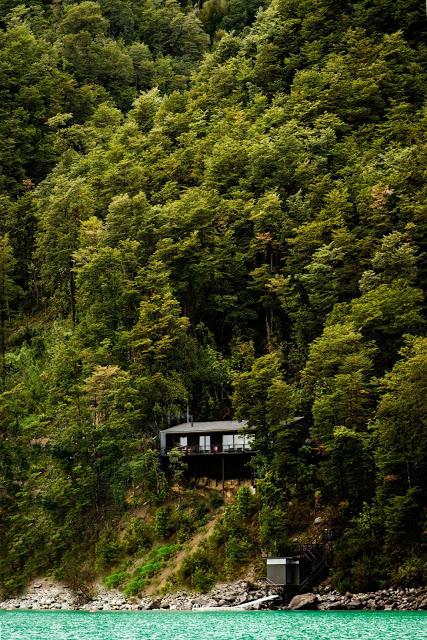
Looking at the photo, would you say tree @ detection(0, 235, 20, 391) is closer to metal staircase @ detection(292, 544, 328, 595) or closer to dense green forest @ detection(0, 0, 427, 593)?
dense green forest @ detection(0, 0, 427, 593)

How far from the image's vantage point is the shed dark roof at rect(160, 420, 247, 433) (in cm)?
6731

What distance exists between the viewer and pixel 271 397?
62375mm

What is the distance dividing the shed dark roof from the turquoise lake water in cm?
1353

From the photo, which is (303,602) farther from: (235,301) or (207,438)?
(235,301)

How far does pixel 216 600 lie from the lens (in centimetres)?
5738

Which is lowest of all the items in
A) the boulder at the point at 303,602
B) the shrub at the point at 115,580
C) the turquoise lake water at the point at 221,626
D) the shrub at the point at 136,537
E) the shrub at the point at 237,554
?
the turquoise lake water at the point at 221,626

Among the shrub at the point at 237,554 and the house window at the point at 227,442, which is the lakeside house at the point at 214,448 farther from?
the shrub at the point at 237,554

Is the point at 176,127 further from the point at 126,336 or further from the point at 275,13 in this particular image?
the point at 126,336

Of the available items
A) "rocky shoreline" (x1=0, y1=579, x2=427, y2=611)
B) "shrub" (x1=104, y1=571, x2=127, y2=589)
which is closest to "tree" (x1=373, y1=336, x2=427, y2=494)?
"rocky shoreline" (x1=0, y1=579, x2=427, y2=611)

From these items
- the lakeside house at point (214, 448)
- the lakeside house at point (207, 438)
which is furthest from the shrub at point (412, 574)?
the lakeside house at point (207, 438)

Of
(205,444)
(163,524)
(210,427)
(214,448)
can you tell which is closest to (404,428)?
(214,448)

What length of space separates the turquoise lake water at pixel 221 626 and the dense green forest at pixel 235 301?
628 cm

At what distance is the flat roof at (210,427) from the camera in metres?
67.2

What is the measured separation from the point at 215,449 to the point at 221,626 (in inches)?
857
